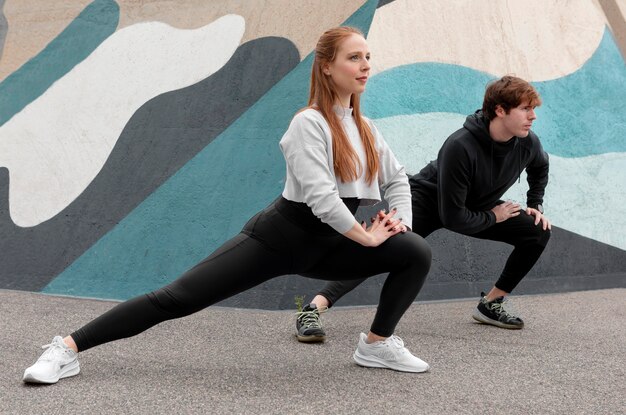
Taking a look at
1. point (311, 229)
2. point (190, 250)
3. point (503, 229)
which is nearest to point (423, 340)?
point (503, 229)

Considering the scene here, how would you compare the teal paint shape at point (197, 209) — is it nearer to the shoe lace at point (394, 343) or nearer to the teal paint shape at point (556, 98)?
the teal paint shape at point (556, 98)

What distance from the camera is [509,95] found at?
3887 mm

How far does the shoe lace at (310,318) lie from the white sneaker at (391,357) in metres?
0.60

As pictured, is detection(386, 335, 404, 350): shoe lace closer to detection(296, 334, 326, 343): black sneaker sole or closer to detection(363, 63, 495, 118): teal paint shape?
detection(296, 334, 326, 343): black sneaker sole

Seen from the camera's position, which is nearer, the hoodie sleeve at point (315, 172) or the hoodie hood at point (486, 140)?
the hoodie sleeve at point (315, 172)

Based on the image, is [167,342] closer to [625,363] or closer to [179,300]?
[179,300]

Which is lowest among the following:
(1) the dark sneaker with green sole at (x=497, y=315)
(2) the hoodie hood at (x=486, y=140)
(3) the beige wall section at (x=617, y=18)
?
(1) the dark sneaker with green sole at (x=497, y=315)

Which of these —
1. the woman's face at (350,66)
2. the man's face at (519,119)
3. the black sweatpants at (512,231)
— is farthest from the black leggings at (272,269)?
the man's face at (519,119)

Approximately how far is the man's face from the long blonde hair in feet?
3.36

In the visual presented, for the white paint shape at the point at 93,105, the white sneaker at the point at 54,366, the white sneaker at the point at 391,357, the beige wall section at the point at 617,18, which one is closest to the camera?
the white sneaker at the point at 54,366

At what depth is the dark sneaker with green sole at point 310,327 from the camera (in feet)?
12.5

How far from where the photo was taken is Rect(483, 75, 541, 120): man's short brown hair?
386 cm

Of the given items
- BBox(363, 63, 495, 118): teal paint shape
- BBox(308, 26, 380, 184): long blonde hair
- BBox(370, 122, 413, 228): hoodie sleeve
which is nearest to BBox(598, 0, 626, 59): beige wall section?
BBox(363, 63, 495, 118): teal paint shape

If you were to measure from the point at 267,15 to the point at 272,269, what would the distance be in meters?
3.37
